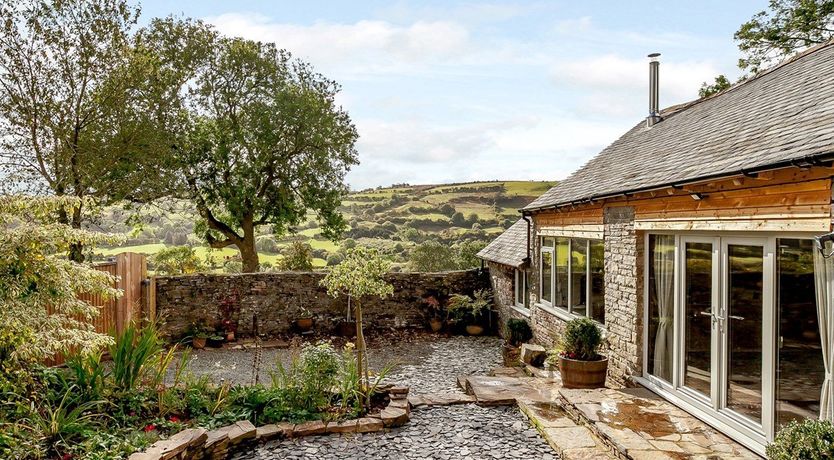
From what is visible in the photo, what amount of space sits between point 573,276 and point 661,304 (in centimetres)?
295

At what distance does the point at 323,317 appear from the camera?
13820 mm

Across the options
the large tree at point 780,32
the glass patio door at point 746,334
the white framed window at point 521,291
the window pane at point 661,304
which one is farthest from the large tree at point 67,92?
the large tree at point 780,32

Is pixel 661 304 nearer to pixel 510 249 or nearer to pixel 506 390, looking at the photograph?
pixel 506 390

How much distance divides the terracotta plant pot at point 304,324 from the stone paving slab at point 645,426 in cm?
827

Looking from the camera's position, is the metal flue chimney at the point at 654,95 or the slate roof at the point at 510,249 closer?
the metal flue chimney at the point at 654,95

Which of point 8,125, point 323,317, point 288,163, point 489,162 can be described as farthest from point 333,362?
point 489,162

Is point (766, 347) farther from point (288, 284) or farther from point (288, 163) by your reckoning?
point (288, 163)

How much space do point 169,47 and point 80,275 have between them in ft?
48.1

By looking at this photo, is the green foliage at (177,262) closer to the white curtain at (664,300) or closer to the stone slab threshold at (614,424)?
the stone slab threshold at (614,424)

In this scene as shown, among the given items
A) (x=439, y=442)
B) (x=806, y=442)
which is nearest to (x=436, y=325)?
(x=439, y=442)

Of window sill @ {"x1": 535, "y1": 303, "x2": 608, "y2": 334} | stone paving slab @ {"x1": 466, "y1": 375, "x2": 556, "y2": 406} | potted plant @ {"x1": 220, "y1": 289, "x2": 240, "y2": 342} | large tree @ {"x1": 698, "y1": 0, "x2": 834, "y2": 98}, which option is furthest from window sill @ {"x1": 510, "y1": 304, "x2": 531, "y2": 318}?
large tree @ {"x1": 698, "y1": 0, "x2": 834, "y2": 98}

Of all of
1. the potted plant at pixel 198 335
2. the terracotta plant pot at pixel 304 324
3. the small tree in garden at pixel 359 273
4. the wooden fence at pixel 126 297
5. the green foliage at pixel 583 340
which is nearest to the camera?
the green foliage at pixel 583 340

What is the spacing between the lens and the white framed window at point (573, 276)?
8716 mm

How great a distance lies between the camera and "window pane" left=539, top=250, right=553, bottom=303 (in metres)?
10.7
